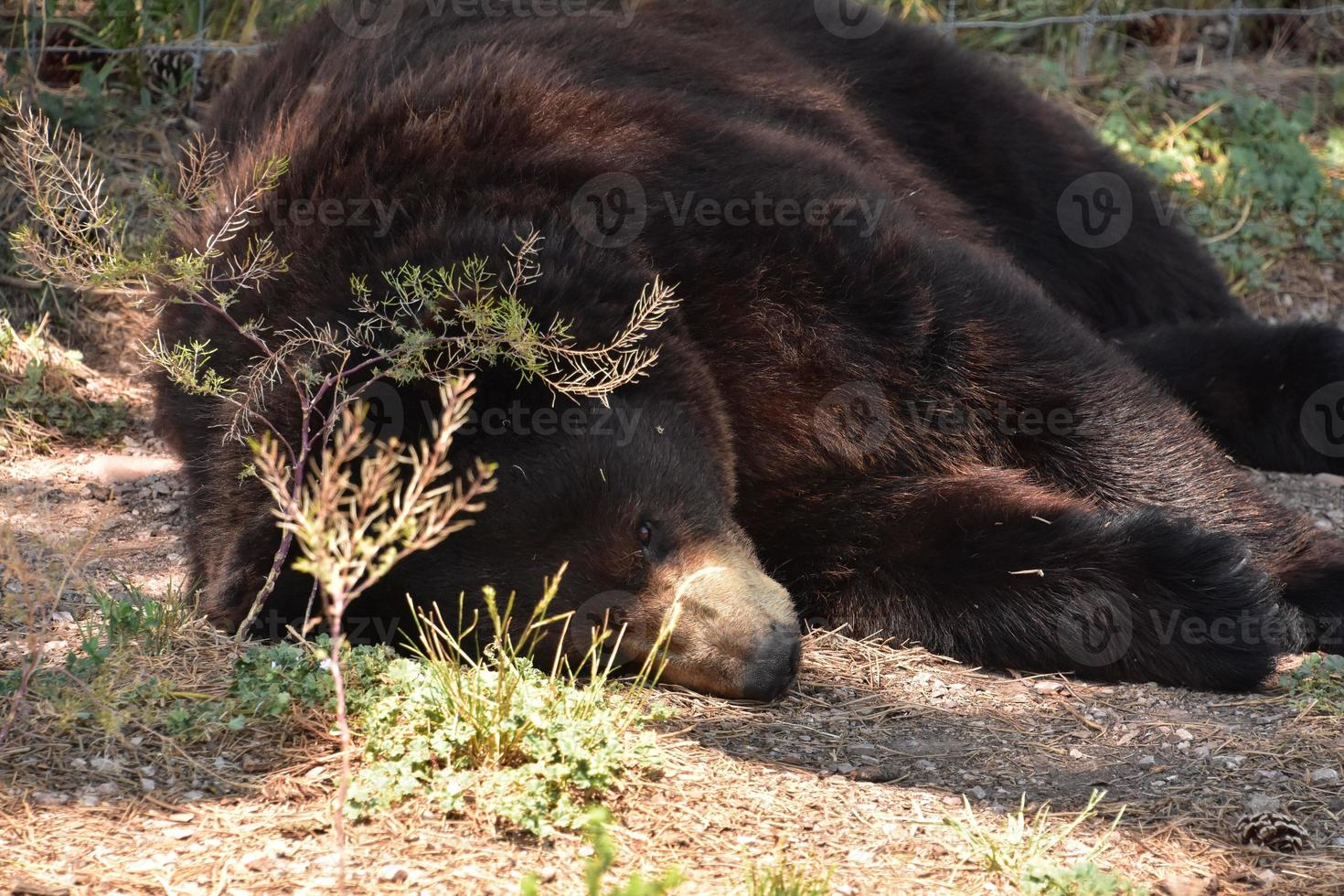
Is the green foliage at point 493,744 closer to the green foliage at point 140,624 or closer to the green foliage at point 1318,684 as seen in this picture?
the green foliage at point 140,624

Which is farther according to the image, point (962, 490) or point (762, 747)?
point (962, 490)

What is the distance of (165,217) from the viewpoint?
3795 millimetres

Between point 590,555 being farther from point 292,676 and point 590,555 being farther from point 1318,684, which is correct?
point 1318,684

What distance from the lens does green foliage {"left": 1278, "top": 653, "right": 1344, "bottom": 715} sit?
306 centimetres

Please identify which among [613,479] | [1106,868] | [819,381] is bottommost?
[1106,868]

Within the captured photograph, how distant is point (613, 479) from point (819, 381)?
720 mm

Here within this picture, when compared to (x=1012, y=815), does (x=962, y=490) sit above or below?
above

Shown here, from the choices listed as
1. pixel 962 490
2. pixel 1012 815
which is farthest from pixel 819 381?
pixel 1012 815

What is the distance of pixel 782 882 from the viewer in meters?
2.02

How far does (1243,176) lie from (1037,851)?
497 cm

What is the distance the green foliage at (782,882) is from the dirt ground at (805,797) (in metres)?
0.05

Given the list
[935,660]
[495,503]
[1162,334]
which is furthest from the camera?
[1162,334]

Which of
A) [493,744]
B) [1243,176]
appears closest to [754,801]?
[493,744]

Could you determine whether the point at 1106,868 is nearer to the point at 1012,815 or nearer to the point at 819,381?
the point at 1012,815
